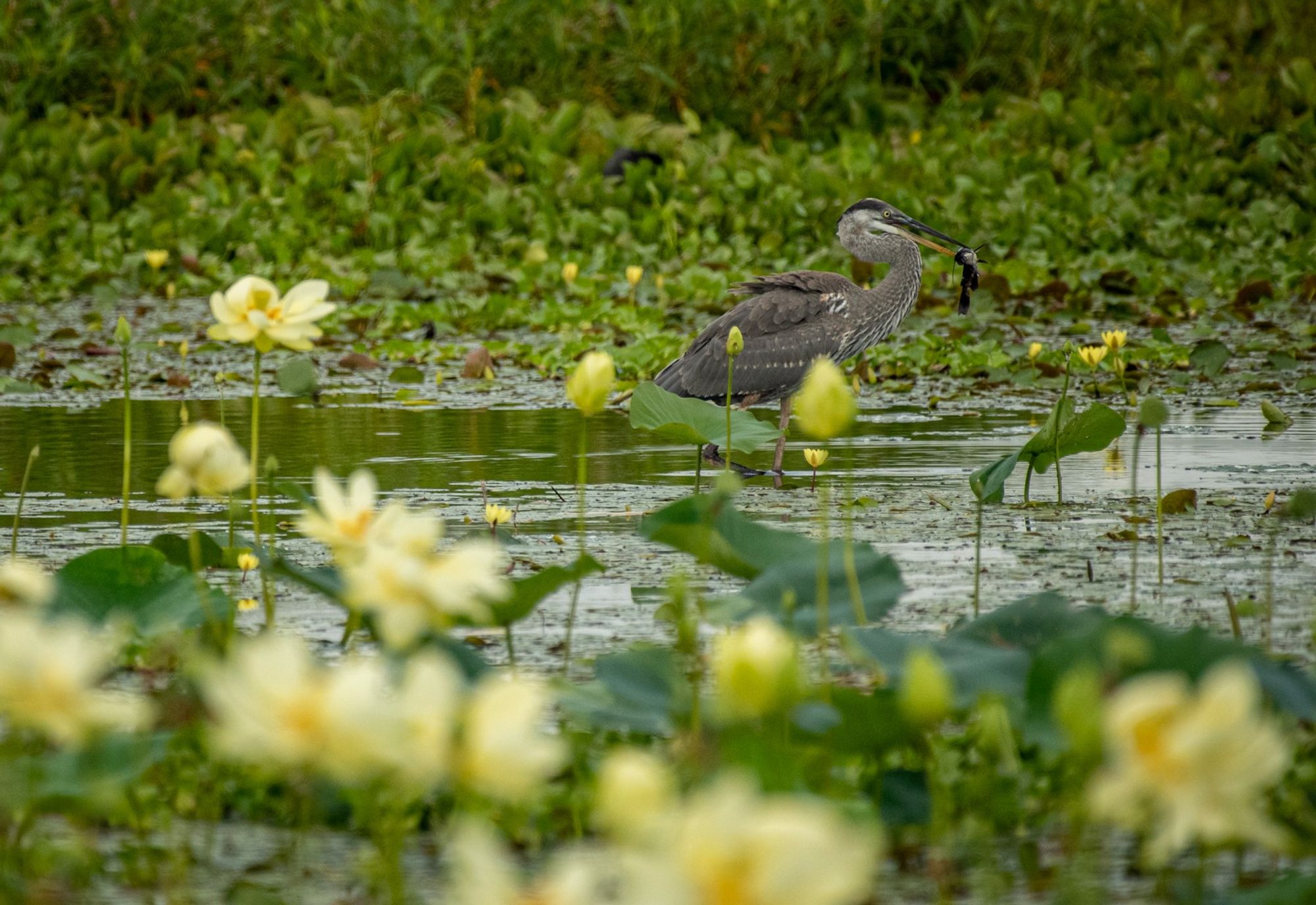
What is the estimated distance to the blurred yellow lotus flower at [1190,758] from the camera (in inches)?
55.3

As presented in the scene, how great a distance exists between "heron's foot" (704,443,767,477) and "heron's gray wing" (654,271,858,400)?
30 cm

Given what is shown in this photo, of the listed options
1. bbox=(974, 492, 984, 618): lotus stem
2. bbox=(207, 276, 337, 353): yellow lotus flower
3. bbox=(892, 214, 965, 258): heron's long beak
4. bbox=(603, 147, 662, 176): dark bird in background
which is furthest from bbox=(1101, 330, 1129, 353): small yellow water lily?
bbox=(603, 147, 662, 176): dark bird in background

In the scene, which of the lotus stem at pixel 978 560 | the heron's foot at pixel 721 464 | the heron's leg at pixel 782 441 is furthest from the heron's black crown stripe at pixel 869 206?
the lotus stem at pixel 978 560

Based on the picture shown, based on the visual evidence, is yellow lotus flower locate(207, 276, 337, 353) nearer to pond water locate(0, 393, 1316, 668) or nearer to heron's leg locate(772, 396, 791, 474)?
pond water locate(0, 393, 1316, 668)

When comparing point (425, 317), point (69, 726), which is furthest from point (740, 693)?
point (425, 317)

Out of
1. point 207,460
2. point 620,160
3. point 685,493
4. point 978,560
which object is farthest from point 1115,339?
point 620,160

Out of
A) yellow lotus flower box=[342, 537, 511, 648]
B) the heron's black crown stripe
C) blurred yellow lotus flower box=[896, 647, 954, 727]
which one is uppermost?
the heron's black crown stripe

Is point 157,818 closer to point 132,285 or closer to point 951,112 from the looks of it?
point 132,285

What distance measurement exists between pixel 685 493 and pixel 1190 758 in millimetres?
3604

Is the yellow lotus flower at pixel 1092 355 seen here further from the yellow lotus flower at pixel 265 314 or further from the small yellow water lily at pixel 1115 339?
the yellow lotus flower at pixel 265 314

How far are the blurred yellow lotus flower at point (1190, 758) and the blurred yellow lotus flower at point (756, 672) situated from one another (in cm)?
30

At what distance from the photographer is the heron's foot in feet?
18.1

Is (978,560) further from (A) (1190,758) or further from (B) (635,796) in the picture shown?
(B) (635,796)

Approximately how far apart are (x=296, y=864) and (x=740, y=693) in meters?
0.79
